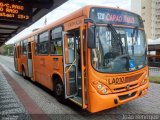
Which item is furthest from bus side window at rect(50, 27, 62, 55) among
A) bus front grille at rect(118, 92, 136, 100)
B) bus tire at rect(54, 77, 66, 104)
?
bus front grille at rect(118, 92, 136, 100)

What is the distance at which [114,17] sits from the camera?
5.60 m

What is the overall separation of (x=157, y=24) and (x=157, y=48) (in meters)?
60.8

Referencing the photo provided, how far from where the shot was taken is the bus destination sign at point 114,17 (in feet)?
17.5

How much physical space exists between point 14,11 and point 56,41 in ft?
9.48

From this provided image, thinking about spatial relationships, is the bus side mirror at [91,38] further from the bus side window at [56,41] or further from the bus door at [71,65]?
the bus side window at [56,41]

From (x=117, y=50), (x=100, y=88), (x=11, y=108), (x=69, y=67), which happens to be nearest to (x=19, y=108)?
(x=11, y=108)

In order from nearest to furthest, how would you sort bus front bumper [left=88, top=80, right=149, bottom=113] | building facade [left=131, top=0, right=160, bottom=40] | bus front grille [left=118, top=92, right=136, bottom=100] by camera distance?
1. bus front bumper [left=88, top=80, right=149, bottom=113]
2. bus front grille [left=118, top=92, right=136, bottom=100]
3. building facade [left=131, top=0, right=160, bottom=40]

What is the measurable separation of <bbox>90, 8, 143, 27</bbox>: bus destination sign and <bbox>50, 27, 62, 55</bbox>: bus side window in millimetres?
1792

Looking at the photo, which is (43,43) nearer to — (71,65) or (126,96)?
(71,65)

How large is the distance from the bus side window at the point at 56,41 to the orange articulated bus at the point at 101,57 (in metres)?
0.03

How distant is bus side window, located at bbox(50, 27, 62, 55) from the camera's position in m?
6.84

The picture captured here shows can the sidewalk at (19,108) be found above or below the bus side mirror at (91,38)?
below

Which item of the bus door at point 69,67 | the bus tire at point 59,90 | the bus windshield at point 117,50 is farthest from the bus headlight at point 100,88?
the bus tire at point 59,90

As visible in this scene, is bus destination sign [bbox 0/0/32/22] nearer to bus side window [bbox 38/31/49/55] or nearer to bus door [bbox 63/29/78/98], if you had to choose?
bus side window [bbox 38/31/49/55]
